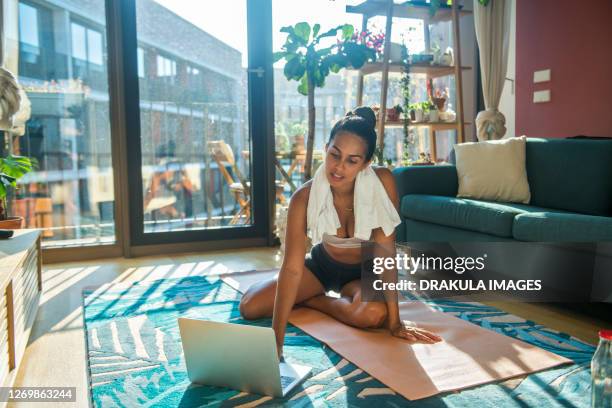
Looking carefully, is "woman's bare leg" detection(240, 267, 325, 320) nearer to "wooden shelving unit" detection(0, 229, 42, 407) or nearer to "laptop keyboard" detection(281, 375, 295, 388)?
"laptop keyboard" detection(281, 375, 295, 388)

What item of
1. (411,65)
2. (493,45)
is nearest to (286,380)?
(411,65)

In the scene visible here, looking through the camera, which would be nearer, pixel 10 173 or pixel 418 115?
pixel 10 173

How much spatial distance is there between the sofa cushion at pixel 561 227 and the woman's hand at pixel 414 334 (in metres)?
0.78

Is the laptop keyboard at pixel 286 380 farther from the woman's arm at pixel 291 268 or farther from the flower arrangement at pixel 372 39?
the flower arrangement at pixel 372 39

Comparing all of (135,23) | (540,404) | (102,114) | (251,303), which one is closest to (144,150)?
(102,114)

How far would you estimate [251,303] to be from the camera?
2.49 m

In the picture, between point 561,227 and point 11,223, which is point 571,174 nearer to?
point 561,227

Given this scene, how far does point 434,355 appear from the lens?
2.04m

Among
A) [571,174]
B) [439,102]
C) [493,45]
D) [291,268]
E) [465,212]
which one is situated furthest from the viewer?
[439,102]

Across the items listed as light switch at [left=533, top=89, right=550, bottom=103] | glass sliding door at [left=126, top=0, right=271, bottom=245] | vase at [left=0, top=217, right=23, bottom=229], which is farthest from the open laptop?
light switch at [left=533, top=89, right=550, bottom=103]

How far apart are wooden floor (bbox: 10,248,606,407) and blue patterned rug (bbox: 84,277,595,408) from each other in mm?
71

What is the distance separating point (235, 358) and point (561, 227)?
1596mm

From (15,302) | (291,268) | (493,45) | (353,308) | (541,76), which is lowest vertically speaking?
(353,308)

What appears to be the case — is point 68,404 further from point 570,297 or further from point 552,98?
point 552,98
